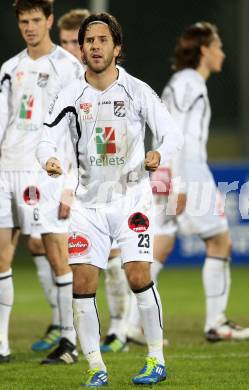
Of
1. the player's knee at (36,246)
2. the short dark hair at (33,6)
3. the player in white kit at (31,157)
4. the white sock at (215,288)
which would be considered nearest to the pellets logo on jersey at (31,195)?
the player in white kit at (31,157)

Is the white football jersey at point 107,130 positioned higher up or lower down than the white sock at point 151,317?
higher up

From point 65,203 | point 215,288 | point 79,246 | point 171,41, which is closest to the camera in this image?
point 79,246

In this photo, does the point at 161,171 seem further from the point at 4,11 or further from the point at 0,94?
the point at 4,11

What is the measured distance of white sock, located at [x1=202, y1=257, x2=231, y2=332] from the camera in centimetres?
946

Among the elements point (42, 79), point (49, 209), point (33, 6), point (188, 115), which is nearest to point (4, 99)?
point (42, 79)

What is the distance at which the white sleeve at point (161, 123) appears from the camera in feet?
22.4

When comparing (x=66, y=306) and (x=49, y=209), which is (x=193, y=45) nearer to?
(x=49, y=209)

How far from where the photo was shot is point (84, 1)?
23859 millimetres

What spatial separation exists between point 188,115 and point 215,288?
1412 millimetres

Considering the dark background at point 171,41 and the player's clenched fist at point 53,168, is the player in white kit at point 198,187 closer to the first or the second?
the player's clenched fist at point 53,168

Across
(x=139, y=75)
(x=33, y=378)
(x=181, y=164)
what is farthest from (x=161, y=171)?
(x=139, y=75)

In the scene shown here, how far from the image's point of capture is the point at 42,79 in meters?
8.38

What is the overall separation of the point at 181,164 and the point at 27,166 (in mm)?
1482

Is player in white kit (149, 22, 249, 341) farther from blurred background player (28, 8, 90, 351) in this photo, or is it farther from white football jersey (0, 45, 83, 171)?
white football jersey (0, 45, 83, 171)
